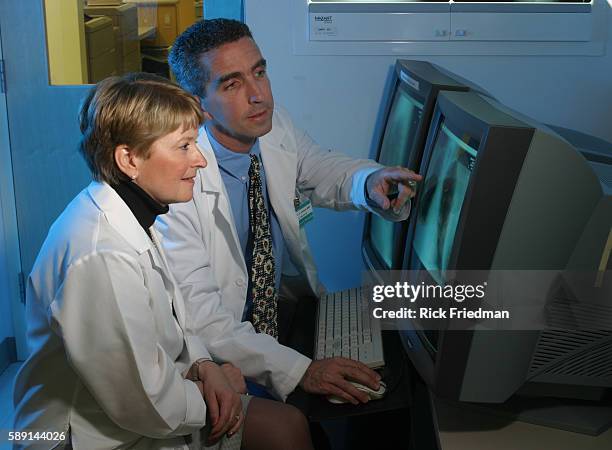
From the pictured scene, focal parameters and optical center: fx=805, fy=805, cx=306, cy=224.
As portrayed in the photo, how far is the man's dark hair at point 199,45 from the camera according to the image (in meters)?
1.99

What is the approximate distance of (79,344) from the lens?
4.39ft

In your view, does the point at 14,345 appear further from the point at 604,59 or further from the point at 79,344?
the point at 604,59

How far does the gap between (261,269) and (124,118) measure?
2.17 feet

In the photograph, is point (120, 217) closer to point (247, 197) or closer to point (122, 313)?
point (122, 313)

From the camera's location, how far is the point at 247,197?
2.08m

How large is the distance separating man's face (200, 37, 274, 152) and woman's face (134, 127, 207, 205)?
1.53 feet

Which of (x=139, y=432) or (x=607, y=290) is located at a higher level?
(x=607, y=290)

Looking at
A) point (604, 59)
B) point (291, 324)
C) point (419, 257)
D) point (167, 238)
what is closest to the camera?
point (419, 257)

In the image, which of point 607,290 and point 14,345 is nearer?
point 607,290

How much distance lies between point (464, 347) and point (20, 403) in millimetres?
827

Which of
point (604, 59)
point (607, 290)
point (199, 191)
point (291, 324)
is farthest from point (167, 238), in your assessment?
point (604, 59)

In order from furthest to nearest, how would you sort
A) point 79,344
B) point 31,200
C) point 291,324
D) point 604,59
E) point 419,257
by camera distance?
point 31,200, point 604,59, point 291,324, point 419,257, point 79,344

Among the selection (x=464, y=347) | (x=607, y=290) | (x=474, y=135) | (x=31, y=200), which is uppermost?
(x=474, y=135)

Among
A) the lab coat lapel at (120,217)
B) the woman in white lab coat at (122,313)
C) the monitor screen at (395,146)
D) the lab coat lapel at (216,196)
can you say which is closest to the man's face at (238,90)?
the lab coat lapel at (216,196)
